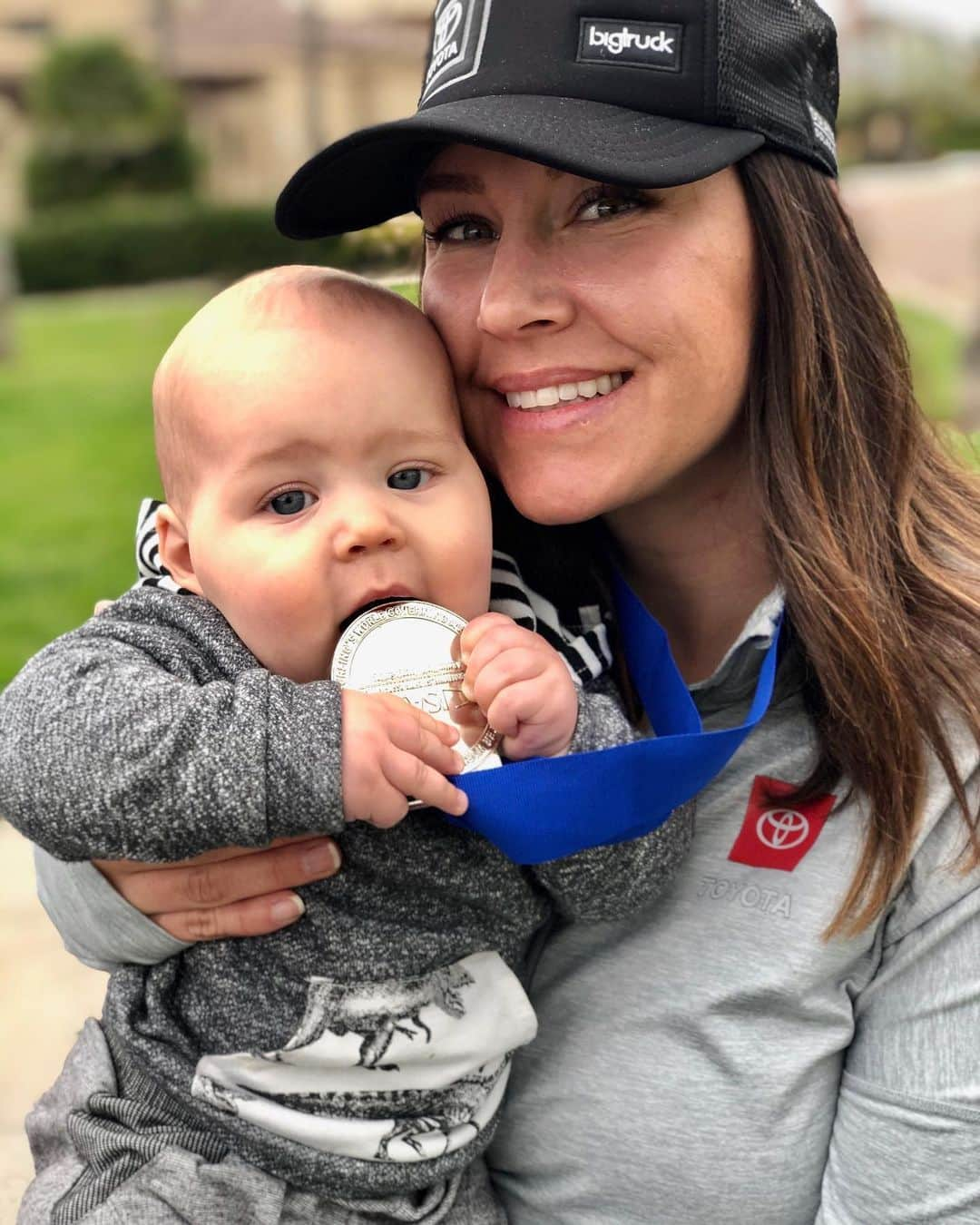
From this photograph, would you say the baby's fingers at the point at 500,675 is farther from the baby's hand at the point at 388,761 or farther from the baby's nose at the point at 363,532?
the baby's nose at the point at 363,532

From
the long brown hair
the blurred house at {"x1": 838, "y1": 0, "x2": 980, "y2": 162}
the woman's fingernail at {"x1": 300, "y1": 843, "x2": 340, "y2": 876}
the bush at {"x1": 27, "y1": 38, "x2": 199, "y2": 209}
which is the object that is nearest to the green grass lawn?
the long brown hair

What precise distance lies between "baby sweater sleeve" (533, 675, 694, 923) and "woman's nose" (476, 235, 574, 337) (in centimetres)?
52

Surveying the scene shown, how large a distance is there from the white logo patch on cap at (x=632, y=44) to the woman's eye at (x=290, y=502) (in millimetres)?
697

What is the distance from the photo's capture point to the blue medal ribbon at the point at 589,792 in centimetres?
176

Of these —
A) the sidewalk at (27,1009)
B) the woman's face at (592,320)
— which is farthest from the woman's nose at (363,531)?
the sidewalk at (27,1009)

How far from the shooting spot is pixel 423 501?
1.96 metres

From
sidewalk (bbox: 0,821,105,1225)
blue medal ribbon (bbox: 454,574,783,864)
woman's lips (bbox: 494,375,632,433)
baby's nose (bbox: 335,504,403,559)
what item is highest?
woman's lips (bbox: 494,375,632,433)

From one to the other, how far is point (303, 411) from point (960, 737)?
0.99m

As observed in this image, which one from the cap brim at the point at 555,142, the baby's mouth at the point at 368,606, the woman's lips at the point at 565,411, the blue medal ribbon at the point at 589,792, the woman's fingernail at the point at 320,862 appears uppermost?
the cap brim at the point at 555,142

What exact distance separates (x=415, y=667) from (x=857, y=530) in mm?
704

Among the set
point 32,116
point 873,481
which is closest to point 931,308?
point 873,481

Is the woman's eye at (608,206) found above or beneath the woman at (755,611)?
above

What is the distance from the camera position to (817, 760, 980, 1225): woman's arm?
1891mm

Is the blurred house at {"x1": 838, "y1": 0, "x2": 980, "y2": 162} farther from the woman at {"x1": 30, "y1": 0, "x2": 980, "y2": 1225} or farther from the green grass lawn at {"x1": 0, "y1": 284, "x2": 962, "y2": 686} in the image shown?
the woman at {"x1": 30, "y1": 0, "x2": 980, "y2": 1225}
